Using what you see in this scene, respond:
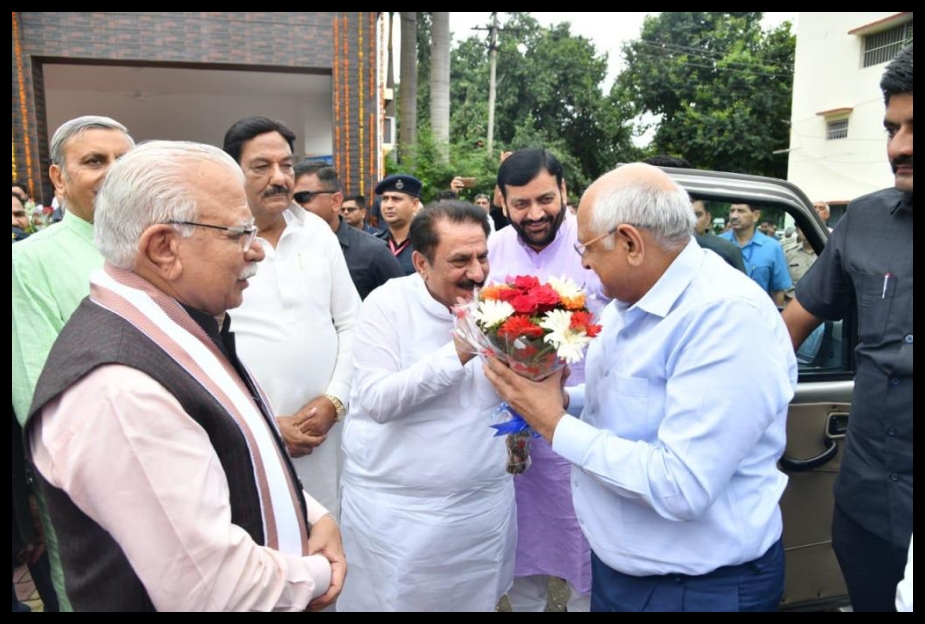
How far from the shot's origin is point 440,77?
17797 millimetres

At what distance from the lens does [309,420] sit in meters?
3.05

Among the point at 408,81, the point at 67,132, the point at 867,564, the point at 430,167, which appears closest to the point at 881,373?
the point at 867,564

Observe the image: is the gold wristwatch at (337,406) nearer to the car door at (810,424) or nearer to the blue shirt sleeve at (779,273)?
the car door at (810,424)

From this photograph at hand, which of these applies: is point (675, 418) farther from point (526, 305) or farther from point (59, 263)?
point (59, 263)

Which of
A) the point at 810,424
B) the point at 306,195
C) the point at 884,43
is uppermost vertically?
the point at 884,43

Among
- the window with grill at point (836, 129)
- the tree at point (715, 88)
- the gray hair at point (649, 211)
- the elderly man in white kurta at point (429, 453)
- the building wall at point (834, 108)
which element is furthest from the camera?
the tree at point (715, 88)

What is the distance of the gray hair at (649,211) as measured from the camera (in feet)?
6.10

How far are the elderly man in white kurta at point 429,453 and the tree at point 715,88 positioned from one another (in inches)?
1085

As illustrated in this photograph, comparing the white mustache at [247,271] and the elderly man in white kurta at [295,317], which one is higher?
the white mustache at [247,271]

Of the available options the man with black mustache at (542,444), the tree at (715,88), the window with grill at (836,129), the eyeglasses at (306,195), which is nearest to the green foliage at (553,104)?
the tree at (715,88)

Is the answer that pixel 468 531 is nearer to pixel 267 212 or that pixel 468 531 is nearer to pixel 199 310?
pixel 199 310

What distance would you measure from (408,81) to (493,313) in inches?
723

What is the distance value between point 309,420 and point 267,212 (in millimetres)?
1011

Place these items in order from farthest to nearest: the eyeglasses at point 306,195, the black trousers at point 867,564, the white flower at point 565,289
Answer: the eyeglasses at point 306,195
the black trousers at point 867,564
the white flower at point 565,289
